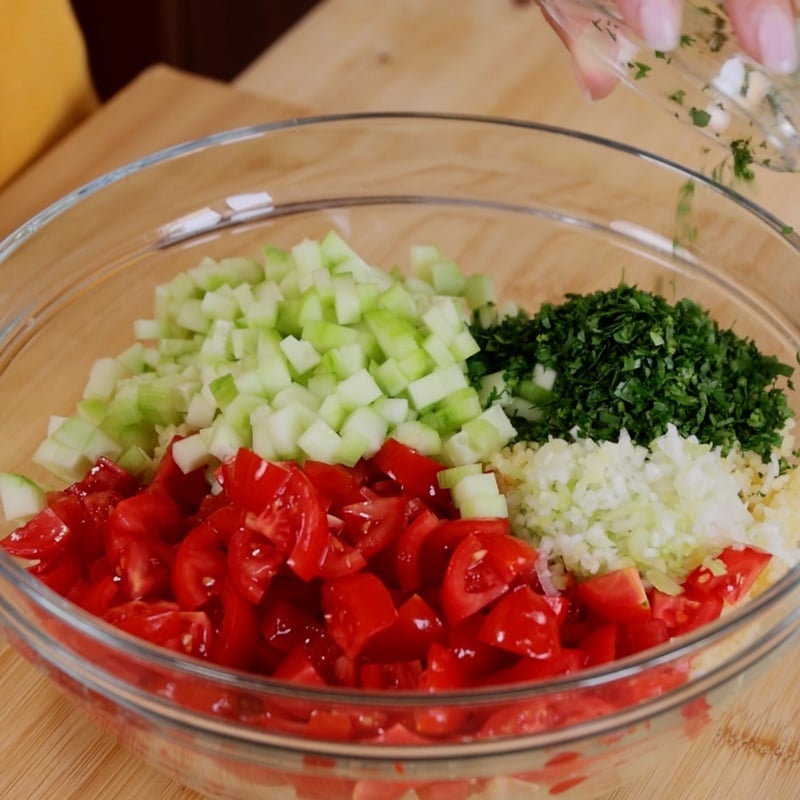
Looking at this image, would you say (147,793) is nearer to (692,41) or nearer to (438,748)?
(438,748)

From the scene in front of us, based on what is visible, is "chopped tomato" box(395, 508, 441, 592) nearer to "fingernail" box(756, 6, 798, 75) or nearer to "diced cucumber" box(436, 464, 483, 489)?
"diced cucumber" box(436, 464, 483, 489)

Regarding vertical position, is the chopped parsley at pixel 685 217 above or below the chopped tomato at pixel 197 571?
above

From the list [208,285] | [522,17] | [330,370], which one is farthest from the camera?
[522,17]

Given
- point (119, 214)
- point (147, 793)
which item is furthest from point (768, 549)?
point (119, 214)

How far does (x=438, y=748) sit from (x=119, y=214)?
1.18 meters

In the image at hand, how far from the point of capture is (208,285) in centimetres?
182

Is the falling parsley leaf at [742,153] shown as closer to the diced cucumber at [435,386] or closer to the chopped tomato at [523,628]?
the diced cucumber at [435,386]

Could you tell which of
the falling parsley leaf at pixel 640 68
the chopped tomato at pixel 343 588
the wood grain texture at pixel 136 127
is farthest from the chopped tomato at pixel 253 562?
the wood grain texture at pixel 136 127

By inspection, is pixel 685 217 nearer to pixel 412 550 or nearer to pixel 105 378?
pixel 412 550

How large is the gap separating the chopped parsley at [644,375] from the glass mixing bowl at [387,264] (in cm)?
16

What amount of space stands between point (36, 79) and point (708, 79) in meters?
1.48

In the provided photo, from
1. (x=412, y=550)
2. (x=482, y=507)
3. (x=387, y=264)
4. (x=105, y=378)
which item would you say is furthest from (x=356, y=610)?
(x=387, y=264)

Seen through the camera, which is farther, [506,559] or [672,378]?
[672,378]

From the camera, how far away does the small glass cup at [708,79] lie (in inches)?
52.9
